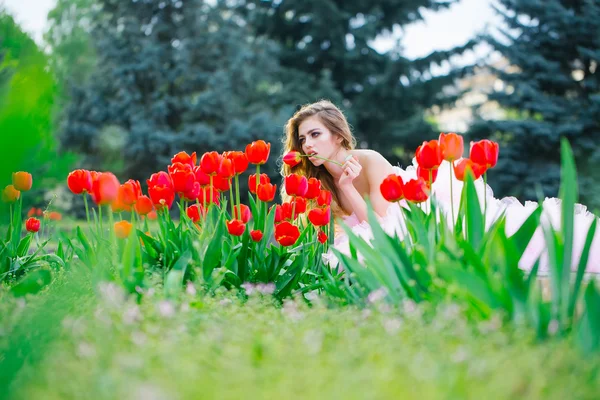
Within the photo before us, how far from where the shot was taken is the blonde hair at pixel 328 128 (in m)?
4.36

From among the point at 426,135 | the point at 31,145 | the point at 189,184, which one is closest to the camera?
the point at 31,145

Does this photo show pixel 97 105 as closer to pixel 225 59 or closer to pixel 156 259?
pixel 225 59

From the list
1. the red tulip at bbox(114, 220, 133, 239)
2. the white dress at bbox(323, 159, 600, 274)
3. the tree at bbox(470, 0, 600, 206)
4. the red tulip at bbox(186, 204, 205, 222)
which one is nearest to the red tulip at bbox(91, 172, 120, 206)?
the red tulip at bbox(114, 220, 133, 239)

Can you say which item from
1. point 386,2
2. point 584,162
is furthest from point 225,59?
point 584,162

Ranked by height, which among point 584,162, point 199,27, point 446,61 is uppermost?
point 199,27

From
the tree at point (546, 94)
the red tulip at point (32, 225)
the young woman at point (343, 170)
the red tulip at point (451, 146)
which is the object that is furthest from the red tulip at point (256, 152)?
the tree at point (546, 94)

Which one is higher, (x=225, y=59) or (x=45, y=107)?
(x=225, y=59)

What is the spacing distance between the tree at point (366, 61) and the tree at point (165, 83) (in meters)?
0.70

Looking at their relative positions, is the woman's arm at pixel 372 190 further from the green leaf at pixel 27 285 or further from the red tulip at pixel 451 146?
the green leaf at pixel 27 285

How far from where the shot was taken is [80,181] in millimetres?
2418

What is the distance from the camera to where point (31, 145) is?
74 cm

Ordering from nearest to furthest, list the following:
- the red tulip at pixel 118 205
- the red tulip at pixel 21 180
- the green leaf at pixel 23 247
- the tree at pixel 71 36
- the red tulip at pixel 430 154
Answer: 1. the red tulip at pixel 21 180
2. the red tulip at pixel 118 205
3. the red tulip at pixel 430 154
4. the green leaf at pixel 23 247
5. the tree at pixel 71 36

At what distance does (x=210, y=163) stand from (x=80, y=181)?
54cm

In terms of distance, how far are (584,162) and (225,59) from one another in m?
9.78
